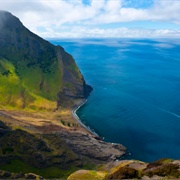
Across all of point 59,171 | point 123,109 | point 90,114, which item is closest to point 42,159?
point 59,171

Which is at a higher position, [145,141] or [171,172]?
[171,172]

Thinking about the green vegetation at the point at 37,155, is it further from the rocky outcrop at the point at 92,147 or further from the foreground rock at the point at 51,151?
the rocky outcrop at the point at 92,147

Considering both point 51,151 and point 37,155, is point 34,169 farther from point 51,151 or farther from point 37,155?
point 51,151

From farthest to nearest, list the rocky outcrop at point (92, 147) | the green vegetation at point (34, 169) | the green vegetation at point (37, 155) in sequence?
the rocky outcrop at point (92, 147) → the green vegetation at point (37, 155) → the green vegetation at point (34, 169)

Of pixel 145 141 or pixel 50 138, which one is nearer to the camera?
pixel 50 138

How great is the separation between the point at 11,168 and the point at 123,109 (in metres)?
111

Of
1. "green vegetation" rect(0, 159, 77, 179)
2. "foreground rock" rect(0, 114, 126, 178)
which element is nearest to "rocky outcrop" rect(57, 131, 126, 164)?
"foreground rock" rect(0, 114, 126, 178)

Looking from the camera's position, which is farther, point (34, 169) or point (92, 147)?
point (92, 147)

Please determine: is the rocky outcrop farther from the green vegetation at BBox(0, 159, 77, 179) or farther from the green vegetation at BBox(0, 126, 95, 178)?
the green vegetation at BBox(0, 159, 77, 179)

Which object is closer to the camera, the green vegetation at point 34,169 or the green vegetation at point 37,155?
the green vegetation at point 34,169

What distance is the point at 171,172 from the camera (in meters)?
61.2

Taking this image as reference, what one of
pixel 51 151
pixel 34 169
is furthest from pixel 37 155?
pixel 51 151

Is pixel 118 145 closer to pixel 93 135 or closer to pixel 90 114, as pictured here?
pixel 93 135

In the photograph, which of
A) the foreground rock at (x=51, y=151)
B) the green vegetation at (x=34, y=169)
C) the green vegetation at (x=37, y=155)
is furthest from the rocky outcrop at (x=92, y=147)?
the green vegetation at (x=34, y=169)
